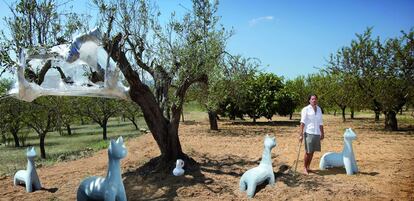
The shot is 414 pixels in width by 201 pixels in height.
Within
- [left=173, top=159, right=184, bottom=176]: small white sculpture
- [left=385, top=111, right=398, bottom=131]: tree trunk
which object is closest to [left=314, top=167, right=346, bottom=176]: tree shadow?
[left=173, top=159, right=184, bottom=176]: small white sculpture

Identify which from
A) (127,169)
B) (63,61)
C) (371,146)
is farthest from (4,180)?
(371,146)

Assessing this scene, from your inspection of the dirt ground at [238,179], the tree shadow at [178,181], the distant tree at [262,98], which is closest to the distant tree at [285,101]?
the distant tree at [262,98]

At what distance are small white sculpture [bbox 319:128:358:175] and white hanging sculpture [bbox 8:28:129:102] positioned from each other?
5376 millimetres

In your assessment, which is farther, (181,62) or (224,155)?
(224,155)

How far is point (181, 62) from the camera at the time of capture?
31.1 ft

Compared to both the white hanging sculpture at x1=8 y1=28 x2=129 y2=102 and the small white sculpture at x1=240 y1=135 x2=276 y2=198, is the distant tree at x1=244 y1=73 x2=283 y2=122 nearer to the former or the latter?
the small white sculpture at x1=240 y1=135 x2=276 y2=198

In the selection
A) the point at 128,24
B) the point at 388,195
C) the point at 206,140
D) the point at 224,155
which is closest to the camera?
the point at 388,195

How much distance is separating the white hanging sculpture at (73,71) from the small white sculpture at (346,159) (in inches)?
212

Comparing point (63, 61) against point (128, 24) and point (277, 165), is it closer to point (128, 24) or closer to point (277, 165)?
point (128, 24)

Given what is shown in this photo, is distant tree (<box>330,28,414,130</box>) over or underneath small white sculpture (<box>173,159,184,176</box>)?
over

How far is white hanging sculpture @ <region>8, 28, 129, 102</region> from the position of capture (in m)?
7.76

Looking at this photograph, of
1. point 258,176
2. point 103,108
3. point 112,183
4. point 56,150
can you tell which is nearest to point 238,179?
point 258,176

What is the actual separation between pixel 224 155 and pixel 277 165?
2502 millimetres

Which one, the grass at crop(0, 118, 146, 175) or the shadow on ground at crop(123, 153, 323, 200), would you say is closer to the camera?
the shadow on ground at crop(123, 153, 323, 200)
